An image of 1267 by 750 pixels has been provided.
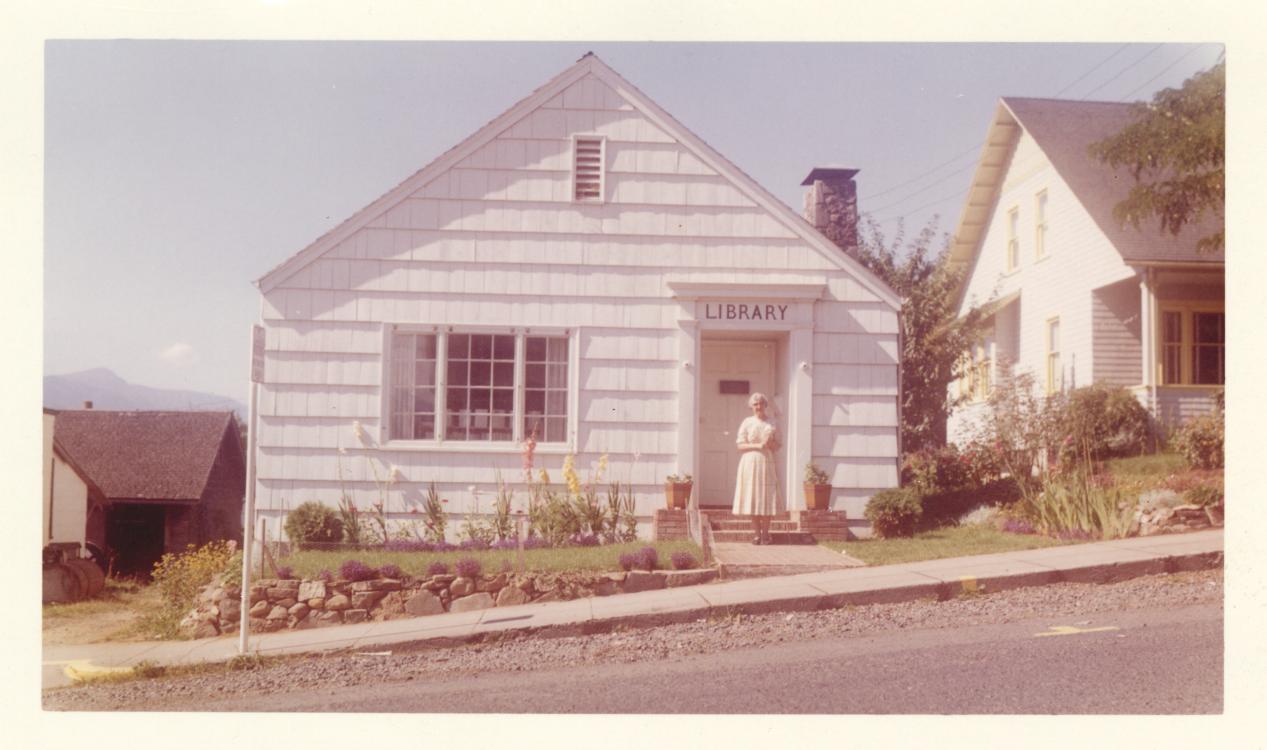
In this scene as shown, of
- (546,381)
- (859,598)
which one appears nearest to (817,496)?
(859,598)

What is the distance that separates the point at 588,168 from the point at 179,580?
5710 millimetres

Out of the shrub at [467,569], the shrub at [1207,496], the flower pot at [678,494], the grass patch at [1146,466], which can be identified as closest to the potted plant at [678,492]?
the flower pot at [678,494]

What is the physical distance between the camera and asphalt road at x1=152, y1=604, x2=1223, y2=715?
21.4ft

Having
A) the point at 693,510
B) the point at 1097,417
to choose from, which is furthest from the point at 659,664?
the point at 1097,417

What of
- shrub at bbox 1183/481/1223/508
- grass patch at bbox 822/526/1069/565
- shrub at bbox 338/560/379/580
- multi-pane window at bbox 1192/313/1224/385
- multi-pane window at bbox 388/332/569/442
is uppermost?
multi-pane window at bbox 1192/313/1224/385

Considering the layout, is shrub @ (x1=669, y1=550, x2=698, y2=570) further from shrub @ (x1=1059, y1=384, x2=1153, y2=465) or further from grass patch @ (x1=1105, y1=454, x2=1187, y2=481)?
shrub @ (x1=1059, y1=384, x2=1153, y2=465)

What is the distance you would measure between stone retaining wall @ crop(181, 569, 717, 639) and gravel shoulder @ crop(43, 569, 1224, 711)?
0.98m

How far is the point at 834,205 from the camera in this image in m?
13.4

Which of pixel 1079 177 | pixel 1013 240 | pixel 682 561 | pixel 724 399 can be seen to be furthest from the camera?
pixel 1013 240

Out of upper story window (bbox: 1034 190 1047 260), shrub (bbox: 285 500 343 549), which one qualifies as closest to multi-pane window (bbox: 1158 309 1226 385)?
upper story window (bbox: 1034 190 1047 260)

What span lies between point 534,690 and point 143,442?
4814mm

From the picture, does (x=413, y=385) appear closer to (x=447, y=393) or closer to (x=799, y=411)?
(x=447, y=393)

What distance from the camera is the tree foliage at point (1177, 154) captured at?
909 centimetres

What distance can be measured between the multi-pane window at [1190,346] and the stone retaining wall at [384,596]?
645 cm
